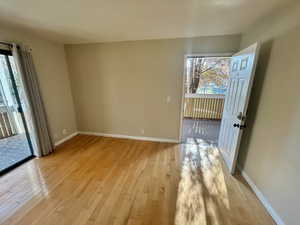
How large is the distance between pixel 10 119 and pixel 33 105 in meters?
0.82

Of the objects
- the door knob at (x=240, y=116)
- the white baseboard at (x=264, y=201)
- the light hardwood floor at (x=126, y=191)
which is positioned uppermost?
the door knob at (x=240, y=116)

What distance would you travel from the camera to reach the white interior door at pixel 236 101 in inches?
70.7

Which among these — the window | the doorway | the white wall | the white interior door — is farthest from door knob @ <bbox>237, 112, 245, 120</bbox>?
the window

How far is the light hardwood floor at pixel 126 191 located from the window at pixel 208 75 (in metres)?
2.86

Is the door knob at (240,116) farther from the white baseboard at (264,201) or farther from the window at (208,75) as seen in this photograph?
the window at (208,75)

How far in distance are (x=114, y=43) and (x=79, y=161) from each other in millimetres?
2588

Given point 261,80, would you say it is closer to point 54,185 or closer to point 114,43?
point 114,43

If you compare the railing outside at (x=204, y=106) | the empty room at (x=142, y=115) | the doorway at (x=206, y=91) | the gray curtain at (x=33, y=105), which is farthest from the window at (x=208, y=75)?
the gray curtain at (x=33, y=105)

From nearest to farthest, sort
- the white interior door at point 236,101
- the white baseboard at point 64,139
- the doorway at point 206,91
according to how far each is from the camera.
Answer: the white interior door at point 236,101 < the white baseboard at point 64,139 < the doorway at point 206,91

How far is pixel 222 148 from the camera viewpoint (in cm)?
269

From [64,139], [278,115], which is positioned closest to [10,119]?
[64,139]

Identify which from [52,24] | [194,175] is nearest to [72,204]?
[194,175]

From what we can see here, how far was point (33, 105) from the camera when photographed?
246 cm

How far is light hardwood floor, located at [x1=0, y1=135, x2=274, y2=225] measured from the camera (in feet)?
4.96
